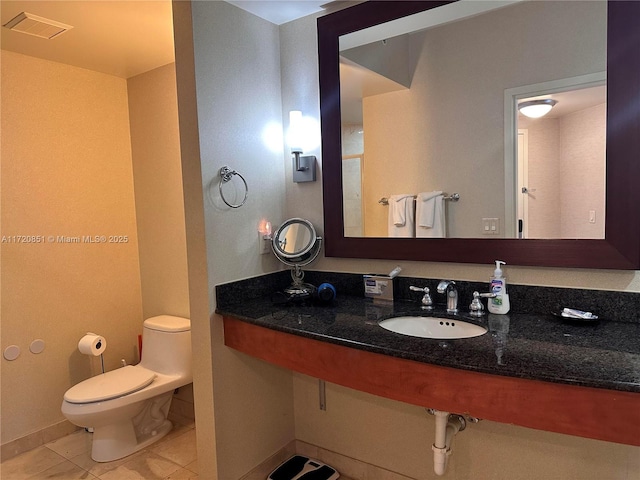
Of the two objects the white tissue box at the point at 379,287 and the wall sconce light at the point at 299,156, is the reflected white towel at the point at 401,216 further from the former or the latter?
the wall sconce light at the point at 299,156

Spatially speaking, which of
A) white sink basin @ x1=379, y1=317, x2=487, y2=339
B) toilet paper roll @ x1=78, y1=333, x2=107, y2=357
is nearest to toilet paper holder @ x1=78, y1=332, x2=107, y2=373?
toilet paper roll @ x1=78, y1=333, x2=107, y2=357

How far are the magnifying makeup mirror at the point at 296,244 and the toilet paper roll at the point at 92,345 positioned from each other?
1260 millimetres

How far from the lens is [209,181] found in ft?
6.05

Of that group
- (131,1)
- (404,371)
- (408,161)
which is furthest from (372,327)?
(131,1)

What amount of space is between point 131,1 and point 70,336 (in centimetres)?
190

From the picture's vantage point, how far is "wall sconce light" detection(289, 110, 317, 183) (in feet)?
6.88

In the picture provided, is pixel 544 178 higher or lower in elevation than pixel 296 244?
higher

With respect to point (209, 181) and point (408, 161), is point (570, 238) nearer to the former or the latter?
point (408, 161)

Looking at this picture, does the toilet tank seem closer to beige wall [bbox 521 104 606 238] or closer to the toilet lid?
the toilet lid

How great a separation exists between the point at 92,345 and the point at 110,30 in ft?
5.56

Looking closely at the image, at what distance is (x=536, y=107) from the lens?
→ 1587 millimetres

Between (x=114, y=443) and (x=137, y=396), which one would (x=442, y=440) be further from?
(x=114, y=443)

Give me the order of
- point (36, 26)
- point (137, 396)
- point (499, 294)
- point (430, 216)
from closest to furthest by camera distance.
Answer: point (499, 294) < point (430, 216) < point (36, 26) < point (137, 396)

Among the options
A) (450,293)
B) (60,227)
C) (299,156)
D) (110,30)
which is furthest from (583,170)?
(60,227)
